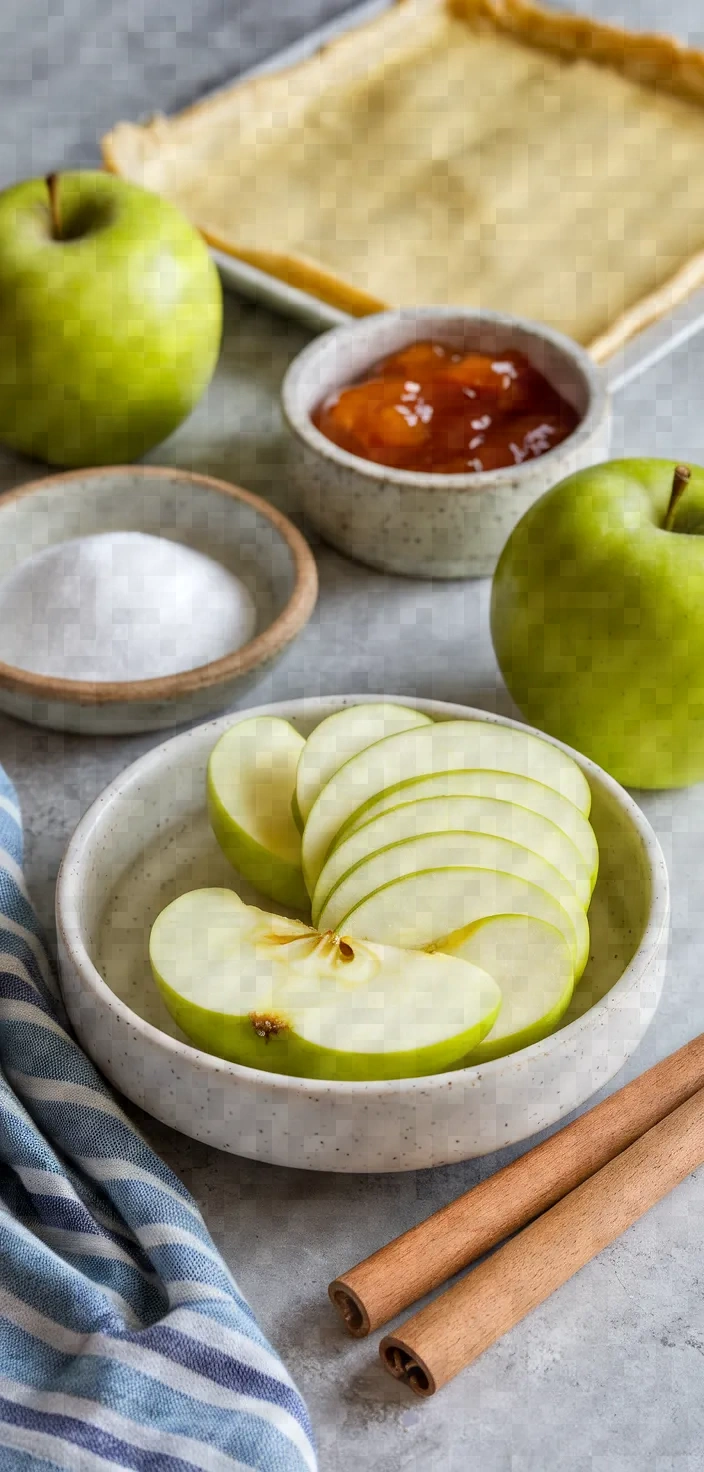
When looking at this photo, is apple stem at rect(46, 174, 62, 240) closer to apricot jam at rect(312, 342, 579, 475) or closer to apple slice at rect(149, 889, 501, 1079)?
apricot jam at rect(312, 342, 579, 475)

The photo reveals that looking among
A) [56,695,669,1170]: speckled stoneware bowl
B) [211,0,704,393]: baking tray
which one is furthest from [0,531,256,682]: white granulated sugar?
[211,0,704,393]: baking tray

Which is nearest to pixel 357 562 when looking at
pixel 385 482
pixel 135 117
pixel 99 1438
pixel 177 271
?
pixel 385 482

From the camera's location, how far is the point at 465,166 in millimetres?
1401

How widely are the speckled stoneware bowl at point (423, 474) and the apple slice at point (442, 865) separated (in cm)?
35

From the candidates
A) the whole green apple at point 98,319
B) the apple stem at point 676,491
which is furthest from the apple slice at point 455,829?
the whole green apple at point 98,319

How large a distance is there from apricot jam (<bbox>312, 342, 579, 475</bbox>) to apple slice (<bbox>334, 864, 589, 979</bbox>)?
0.41 meters

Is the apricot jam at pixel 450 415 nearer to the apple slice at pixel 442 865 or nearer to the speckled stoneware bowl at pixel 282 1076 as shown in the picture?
the speckled stoneware bowl at pixel 282 1076

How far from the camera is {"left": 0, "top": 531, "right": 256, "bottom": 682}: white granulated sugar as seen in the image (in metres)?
0.90

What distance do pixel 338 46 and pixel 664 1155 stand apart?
1.25 m

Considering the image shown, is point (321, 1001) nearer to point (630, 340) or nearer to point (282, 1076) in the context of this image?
point (282, 1076)

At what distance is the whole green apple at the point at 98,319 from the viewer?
1026 mm

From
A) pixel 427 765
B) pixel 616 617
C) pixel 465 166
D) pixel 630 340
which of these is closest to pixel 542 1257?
pixel 427 765

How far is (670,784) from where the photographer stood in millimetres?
869

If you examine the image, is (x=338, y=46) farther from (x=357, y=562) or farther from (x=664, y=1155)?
(x=664, y=1155)
